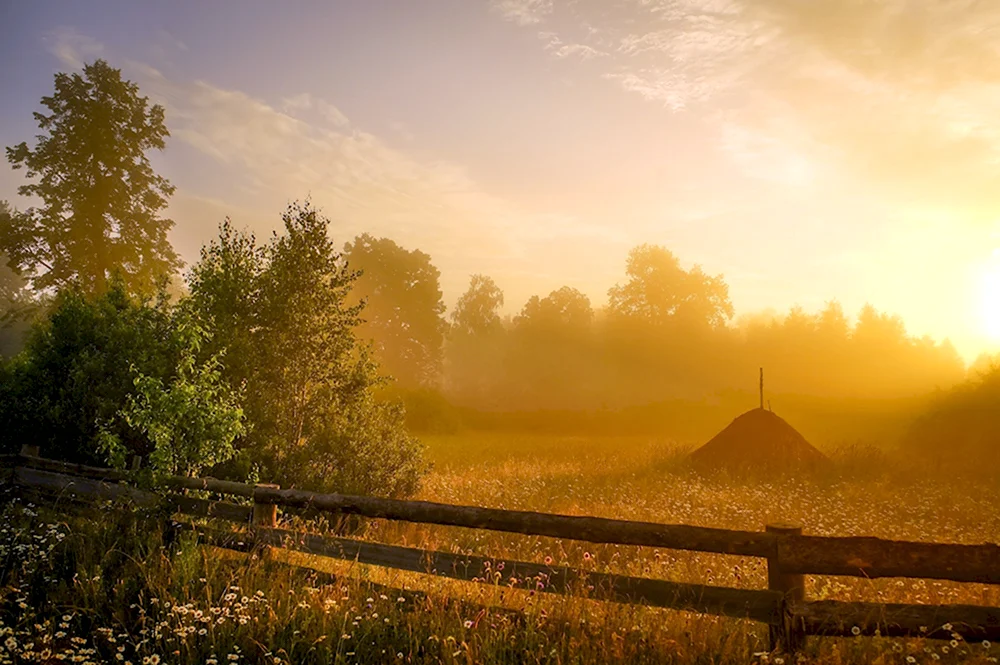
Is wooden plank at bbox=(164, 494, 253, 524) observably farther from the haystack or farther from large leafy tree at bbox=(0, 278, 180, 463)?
the haystack

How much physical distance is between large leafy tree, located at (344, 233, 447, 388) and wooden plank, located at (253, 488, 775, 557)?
165 feet

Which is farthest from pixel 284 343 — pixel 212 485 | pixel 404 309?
pixel 404 309

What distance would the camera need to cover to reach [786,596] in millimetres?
4910

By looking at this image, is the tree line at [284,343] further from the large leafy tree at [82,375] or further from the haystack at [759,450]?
the haystack at [759,450]

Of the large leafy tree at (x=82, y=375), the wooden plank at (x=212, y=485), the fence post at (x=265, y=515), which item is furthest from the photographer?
the large leafy tree at (x=82, y=375)

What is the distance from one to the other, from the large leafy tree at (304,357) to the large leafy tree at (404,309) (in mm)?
40854

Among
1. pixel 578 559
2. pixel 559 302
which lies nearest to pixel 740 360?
pixel 559 302

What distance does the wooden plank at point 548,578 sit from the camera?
16.7 ft

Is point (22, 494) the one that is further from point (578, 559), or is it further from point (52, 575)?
point (578, 559)

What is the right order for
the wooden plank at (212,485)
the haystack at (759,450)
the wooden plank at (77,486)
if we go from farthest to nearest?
the haystack at (759,450), the wooden plank at (77,486), the wooden plank at (212,485)

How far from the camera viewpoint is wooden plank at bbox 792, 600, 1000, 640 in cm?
464

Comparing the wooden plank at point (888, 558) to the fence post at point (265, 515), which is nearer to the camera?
the wooden plank at point (888, 558)

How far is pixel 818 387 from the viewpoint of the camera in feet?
189

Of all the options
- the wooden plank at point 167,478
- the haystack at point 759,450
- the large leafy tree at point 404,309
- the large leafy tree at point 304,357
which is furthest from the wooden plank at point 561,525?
the large leafy tree at point 404,309
